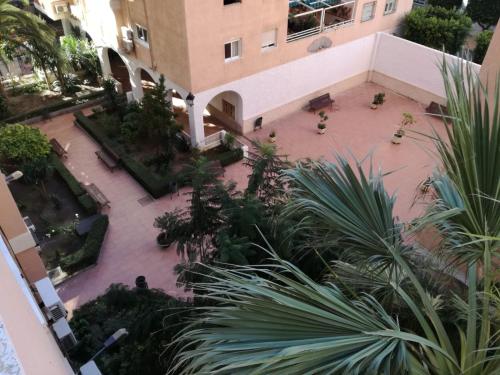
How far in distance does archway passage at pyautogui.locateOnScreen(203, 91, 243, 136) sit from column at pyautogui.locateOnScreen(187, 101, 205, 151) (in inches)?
60.2

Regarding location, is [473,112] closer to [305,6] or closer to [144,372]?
[144,372]

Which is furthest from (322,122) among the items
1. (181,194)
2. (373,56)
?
(181,194)

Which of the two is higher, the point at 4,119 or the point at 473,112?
the point at 473,112

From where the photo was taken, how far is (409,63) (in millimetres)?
22281

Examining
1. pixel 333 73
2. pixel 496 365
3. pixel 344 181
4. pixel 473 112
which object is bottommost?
pixel 333 73

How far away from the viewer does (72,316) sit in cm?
1116

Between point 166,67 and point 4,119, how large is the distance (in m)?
8.97

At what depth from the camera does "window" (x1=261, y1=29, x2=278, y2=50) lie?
17938 millimetres

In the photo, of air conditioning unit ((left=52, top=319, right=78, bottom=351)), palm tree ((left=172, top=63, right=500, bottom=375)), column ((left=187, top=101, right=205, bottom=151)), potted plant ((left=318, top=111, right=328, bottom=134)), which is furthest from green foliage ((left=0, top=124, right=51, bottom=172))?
palm tree ((left=172, top=63, right=500, bottom=375))

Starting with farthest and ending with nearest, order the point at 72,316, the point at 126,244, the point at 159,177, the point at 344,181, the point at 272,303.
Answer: the point at 159,177 → the point at 126,244 → the point at 72,316 → the point at 344,181 → the point at 272,303

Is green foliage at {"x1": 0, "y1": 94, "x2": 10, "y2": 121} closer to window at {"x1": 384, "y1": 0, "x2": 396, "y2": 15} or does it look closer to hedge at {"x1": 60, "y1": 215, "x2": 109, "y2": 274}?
hedge at {"x1": 60, "y1": 215, "x2": 109, "y2": 274}

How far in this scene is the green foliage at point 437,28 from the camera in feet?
73.7

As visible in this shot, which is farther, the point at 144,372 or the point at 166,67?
the point at 166,67

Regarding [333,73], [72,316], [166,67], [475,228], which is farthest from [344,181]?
[333,73]
